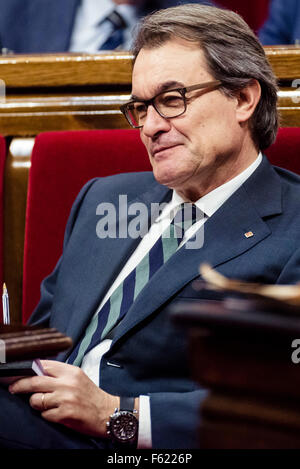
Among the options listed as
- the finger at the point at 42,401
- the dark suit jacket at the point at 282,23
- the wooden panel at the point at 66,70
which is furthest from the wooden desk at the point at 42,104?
the dark suit jacket at the point at 282,23

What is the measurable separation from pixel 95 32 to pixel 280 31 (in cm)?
52

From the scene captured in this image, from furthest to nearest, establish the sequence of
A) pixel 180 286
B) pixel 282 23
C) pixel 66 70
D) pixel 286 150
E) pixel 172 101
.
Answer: pixel 282 23, pixel 66 70, pixel 286 150, pixel 172 101, pixel 180 286

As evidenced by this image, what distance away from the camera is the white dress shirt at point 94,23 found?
5.88ft

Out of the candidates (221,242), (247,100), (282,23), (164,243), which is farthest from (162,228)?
(282,23)

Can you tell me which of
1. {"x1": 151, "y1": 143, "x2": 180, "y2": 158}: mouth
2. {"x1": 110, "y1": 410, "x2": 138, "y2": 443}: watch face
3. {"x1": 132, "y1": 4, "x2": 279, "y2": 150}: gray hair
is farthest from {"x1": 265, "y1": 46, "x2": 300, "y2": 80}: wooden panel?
{"x1": 110, "y1": 410, "x2": 138, "y2": 443}: watch face

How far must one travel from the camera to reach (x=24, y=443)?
0.85 meters

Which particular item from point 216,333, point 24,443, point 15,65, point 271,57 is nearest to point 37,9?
point 15,65

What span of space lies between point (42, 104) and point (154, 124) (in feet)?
1.33

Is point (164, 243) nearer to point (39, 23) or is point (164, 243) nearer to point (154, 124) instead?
point (154, 124)

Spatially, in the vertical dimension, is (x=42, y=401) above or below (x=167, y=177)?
below

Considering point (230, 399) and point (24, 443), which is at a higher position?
point (230, 399)

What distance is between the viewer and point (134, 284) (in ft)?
3.59
